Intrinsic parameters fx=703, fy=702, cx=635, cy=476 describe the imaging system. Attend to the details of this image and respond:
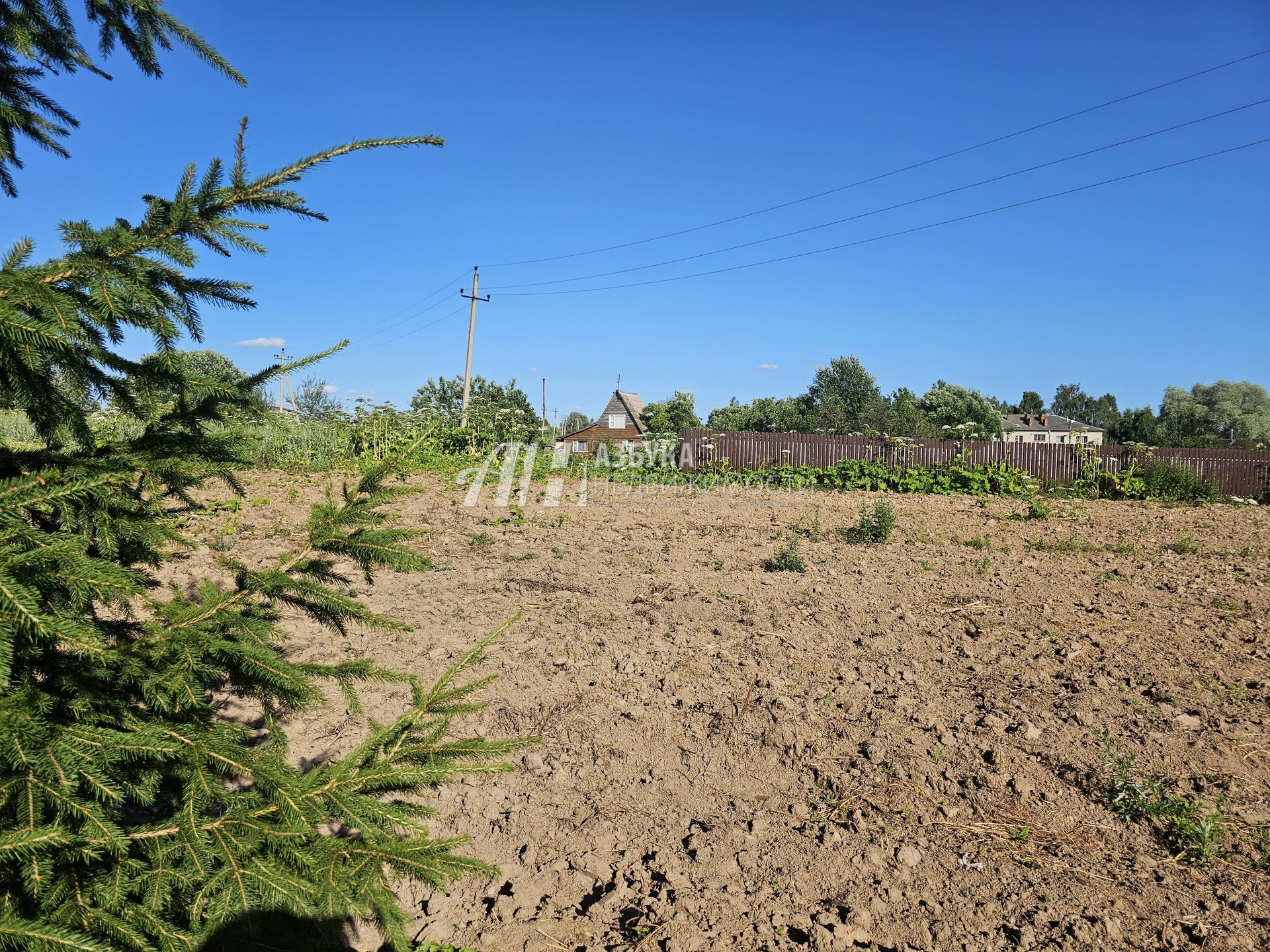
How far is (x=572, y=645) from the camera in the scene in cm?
508

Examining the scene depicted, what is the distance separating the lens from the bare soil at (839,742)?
2.63 meters

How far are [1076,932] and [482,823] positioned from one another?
2.39 m

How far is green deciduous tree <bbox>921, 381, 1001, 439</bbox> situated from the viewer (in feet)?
164

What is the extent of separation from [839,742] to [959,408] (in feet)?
173

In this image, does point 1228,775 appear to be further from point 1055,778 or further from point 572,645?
point 572,645

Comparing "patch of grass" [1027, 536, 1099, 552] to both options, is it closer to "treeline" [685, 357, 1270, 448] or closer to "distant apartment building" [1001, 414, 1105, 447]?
"treeline" [685, 357, 1270, 448]

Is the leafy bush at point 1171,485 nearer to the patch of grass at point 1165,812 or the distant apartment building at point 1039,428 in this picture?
the patch of grass at point 1165,812

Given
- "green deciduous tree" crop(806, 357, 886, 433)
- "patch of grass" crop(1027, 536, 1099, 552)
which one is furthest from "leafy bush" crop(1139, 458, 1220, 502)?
"green deciduous tree" crop(806, 357, 886, 433)

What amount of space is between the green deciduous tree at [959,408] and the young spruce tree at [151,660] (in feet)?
168

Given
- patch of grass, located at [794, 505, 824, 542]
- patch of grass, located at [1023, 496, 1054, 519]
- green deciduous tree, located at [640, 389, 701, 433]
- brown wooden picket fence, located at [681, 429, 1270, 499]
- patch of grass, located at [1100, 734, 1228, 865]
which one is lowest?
patch of grass, located at [1100, 734, 1228, 865]

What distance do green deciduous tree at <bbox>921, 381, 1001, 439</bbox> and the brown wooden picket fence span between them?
106 feet

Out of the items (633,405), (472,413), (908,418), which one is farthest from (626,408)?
(472,413)

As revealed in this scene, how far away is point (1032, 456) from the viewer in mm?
17297

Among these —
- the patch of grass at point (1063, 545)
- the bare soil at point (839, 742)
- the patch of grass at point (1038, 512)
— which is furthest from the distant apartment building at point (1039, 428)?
the bare soil at point (839, 742)
